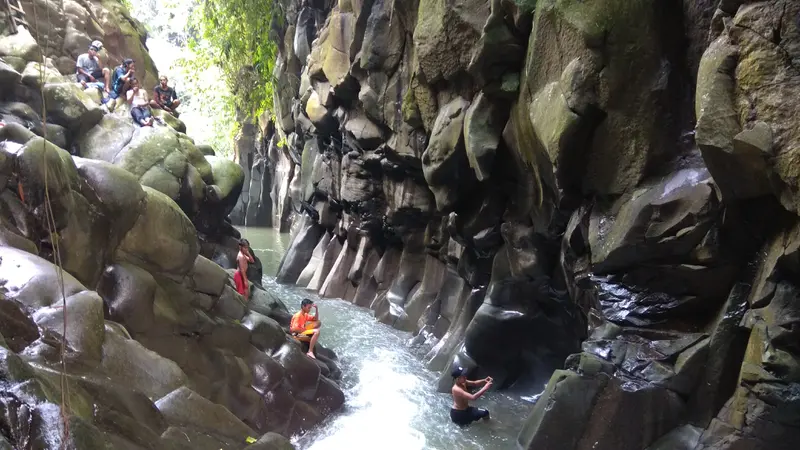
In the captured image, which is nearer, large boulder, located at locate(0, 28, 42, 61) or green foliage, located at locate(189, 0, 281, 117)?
large boulder, located at locate(0, 28, 42, 61)

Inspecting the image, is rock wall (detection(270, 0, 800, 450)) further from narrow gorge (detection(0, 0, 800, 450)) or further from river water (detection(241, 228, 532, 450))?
river water (detection(241, 228, 532, 450))

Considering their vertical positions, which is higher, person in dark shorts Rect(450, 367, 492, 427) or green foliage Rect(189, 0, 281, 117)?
green foliage Rect(189, 0, 281, 117)

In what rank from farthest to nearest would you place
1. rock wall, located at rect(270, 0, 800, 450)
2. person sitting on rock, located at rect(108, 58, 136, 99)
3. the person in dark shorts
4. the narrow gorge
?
person sitting on rock, located at rect(108, 58, 136, 99) < the person in dark shorts < rock wall, located at rect(270, 0, 800, 450) < the narrow gorge

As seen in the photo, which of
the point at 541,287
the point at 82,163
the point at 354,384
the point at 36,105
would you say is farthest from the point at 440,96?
the point at 36,105

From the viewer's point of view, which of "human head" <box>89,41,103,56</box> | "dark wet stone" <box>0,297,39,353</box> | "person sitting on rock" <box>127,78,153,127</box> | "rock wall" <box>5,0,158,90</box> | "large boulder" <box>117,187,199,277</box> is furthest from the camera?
"rock wall" <box>5,0,158,90</box>

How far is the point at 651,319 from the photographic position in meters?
6.68

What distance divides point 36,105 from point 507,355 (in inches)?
412

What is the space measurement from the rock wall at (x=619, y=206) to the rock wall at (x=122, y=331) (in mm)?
3381

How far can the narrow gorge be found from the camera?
5.21m

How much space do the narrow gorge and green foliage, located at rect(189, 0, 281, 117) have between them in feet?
29.1

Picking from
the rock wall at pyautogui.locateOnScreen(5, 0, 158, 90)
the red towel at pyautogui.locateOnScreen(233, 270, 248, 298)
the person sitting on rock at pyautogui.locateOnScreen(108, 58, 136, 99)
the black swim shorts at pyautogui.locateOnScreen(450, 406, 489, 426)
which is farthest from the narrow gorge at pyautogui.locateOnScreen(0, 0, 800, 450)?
the rock wall at pyautogui.locateOnScreen(5, 0, 158, 90)

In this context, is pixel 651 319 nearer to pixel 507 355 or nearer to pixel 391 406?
pixel 507 355

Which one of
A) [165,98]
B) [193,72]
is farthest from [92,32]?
[193,72]

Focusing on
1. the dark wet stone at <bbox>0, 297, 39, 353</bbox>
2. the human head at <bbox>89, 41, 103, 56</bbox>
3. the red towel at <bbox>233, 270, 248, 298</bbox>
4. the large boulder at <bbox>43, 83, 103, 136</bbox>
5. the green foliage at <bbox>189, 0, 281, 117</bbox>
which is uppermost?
the green foliage at <bbox>189, 0, 281, 117</bbox>
